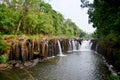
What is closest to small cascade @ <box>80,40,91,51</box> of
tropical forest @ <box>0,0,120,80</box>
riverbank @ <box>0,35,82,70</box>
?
tropical forest @ <box>0,0,120,80</box>

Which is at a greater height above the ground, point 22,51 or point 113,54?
point 22,51

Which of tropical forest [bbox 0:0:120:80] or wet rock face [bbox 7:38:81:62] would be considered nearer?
tropical forest [bbox 0:0:120:80]

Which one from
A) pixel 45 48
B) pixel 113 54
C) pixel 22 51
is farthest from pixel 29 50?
pixel 113 54

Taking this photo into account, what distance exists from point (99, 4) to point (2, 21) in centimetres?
2316

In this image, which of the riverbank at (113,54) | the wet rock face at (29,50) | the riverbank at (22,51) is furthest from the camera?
the wet rock face at (29,50)

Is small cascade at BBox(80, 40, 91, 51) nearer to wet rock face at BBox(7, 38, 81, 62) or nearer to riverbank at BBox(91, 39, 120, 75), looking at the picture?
wet rock face at BBox(7, 38, 81, 62)

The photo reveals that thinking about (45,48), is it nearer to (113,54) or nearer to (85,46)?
(113,54)

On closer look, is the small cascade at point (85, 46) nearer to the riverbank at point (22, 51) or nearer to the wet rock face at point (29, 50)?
the wet rock face at point (29, 50)

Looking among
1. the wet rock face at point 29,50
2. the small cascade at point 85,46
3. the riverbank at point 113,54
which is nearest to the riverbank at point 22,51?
the wet rock face at point 29,50

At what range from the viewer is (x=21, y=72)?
26.1 m

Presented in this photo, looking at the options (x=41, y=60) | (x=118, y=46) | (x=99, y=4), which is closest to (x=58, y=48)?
(x=41, y=60)

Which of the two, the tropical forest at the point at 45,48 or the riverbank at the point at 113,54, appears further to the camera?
the riverbank at the point at 113,54

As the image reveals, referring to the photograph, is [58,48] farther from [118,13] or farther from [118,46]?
[118,13]

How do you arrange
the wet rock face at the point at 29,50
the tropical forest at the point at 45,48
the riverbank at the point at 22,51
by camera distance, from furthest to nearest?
the wet rock face at the point at 29,50
the riverbank at the point at 22,51
the tropical forest at the point at 45,48
